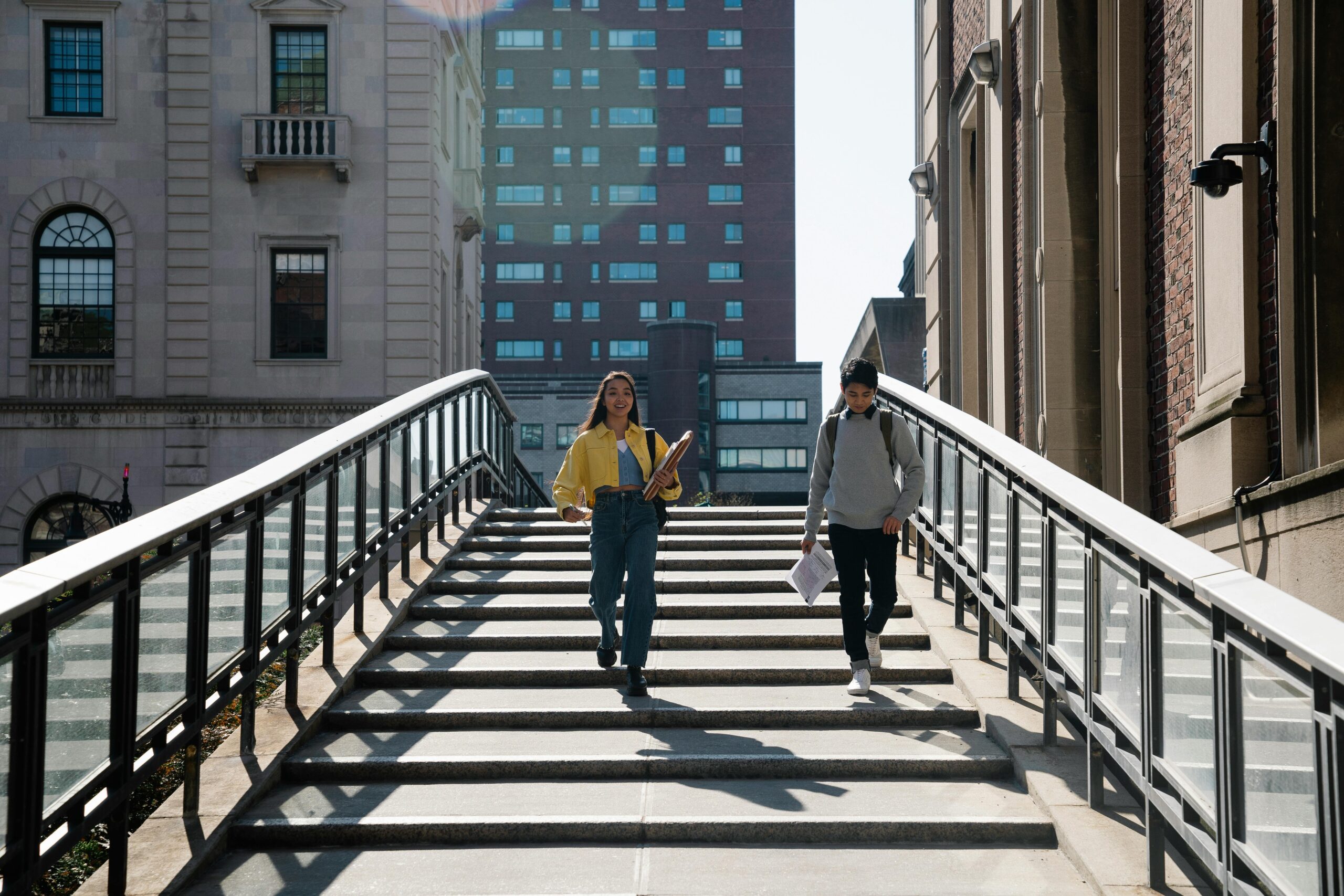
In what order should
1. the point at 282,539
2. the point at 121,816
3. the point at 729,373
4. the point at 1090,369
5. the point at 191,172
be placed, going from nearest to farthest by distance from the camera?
the point at 121,816, the point at 282,539, the point at 1090,369, the point at 191,172, the point at 729,373

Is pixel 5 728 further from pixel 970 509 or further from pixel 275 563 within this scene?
pixel 970 509

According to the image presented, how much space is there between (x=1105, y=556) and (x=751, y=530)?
6136mm

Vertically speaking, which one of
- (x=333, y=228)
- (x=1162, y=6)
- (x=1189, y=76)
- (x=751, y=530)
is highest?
(x=333, y=228)

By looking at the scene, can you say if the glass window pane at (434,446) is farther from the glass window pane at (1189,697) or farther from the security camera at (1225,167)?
the glass window pane at (1189,697)

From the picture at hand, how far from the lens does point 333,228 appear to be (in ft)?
83.3

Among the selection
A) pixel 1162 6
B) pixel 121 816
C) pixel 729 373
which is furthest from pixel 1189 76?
pixel 729 373

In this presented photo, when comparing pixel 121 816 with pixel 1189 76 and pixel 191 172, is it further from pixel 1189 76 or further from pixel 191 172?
pixel 191 172

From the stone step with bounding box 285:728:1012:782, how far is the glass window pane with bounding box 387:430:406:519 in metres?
2.73

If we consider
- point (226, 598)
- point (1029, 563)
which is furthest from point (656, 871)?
point (1029, 563)

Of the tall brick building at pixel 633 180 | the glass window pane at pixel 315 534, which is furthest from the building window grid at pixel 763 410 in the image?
the glass window pane at pixel 315 534

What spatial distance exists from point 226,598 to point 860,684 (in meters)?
3.10

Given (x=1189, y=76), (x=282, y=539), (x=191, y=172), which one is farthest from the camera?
(x=191, y=172)

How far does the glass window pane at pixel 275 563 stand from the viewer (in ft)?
19.5

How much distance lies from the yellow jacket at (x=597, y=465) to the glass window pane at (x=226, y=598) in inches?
75.8
